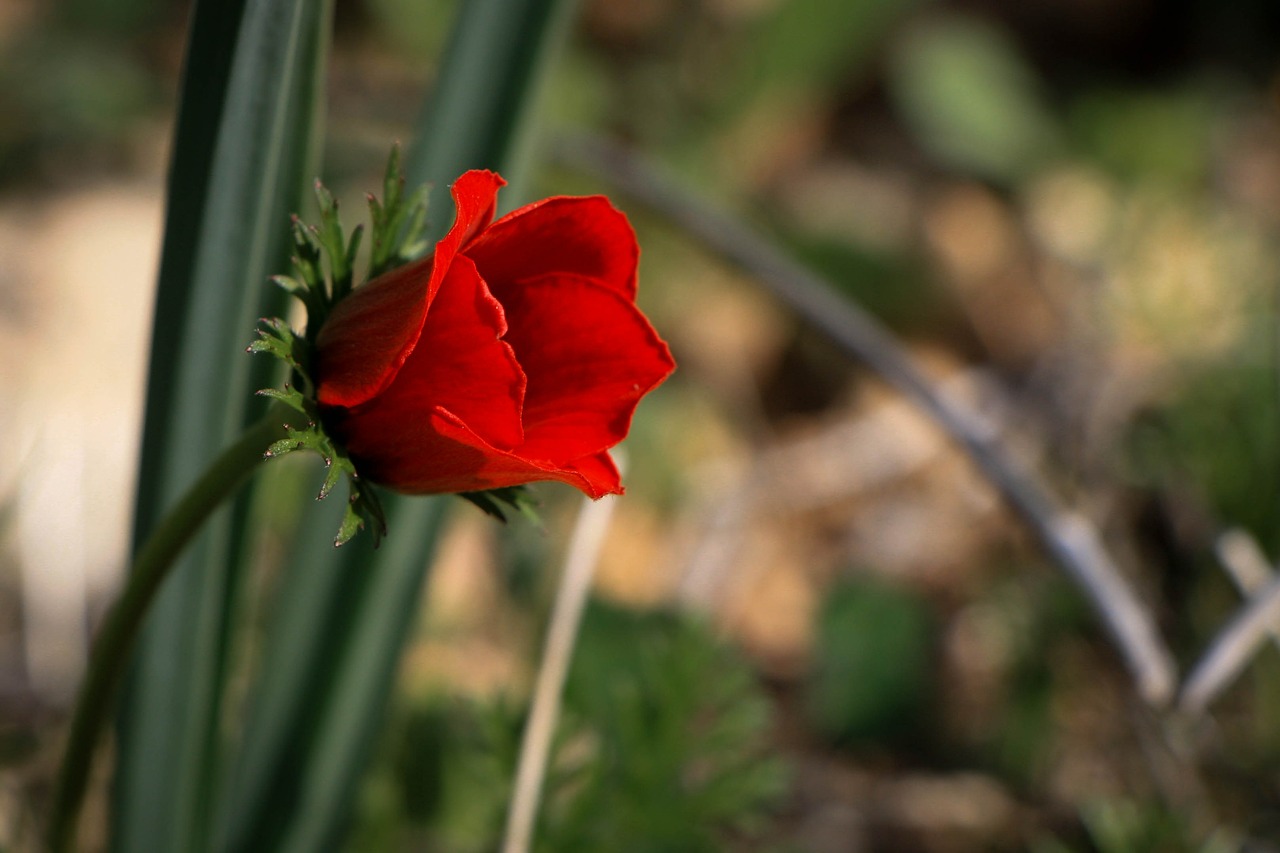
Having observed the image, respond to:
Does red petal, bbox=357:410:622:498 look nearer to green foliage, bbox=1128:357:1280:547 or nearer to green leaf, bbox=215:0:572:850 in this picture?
green leaf, bbox=215:0:572:850

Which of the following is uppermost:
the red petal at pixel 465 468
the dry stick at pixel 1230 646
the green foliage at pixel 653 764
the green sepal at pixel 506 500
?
the red petal at pixel 465 468

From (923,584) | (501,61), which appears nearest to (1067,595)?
(923,584)

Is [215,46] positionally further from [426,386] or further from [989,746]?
[989,746]

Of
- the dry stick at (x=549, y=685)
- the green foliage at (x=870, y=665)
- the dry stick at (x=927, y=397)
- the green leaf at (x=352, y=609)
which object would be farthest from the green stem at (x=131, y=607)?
the green foliage at (x=870, y=665)

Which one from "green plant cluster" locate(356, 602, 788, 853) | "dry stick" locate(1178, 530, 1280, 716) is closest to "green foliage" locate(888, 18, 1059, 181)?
"dry stick" locate(1178, 530, 1280, 716)

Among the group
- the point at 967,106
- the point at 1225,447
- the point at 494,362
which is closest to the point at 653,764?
the point at 494,362

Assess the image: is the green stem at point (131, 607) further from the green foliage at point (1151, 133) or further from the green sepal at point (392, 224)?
the green foliage at point (1151, 133)
